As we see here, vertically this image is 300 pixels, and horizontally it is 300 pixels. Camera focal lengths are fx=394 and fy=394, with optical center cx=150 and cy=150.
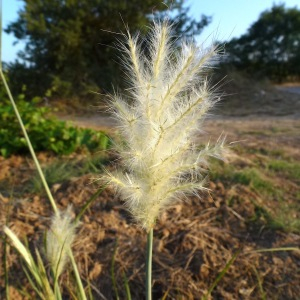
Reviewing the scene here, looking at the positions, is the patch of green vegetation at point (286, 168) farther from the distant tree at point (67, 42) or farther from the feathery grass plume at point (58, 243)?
the distant tree at point (67, 42)

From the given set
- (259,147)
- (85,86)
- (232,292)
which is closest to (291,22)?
(85,86)

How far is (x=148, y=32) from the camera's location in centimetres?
85

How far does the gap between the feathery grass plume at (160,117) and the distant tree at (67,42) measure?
9.80 metres

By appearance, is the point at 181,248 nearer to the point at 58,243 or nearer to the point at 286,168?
the point at 58,243

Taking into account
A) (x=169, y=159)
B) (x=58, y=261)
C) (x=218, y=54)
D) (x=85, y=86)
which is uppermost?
(x=218, y=54)

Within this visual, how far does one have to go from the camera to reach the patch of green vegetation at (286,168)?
10.9ft

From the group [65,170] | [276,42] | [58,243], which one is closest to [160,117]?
[58,243]

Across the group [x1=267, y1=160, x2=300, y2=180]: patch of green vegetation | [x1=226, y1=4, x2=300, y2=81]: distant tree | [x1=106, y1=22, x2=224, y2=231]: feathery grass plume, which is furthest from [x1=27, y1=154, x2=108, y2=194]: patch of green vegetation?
[x1=226, y1=4, x2=300, y2=81]: distant tree

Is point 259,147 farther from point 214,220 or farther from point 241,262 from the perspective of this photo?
point 241,262

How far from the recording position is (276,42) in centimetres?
2033

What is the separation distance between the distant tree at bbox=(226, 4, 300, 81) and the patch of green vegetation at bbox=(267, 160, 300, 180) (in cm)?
1724

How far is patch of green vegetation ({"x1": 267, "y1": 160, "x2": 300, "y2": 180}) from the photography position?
331 centimetres

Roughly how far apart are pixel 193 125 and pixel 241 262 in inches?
58.6

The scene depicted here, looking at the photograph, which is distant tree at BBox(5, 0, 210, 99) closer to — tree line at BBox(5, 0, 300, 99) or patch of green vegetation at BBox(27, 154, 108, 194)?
tree line at BBox(5, 0, 300, 99)
